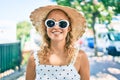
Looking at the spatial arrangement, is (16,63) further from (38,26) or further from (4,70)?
(38,26)

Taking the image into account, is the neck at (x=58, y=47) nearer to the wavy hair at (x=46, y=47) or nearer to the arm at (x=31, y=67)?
the wavy hair at (x=46, y=47)

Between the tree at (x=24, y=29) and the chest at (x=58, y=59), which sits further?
the tree at (x=24, y=29)

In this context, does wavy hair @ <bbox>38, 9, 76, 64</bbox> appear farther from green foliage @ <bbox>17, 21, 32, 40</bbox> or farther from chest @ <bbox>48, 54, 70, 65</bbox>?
green foliage @ <bbox>17, 21, 32, 40</bbox>

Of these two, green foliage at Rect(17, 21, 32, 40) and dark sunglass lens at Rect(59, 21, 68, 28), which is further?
green foliage at Rect(17, 21, 32, 40)

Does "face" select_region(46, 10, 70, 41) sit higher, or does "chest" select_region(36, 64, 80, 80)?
"face" select_region(46, 10, 70, 41)

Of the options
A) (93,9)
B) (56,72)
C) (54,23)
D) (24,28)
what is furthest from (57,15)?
(93,9)

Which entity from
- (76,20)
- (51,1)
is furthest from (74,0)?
(76,20)

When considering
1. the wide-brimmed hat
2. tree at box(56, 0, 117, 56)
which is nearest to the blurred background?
tree at box(56, 0, 117, 56)

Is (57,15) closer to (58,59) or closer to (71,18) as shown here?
(71,18)

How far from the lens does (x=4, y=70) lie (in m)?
5.41

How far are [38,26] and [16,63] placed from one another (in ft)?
13.0

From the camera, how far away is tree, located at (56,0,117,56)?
4.75 meters

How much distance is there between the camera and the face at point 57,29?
175cm

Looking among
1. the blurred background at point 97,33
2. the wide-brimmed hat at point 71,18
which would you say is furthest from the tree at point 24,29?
the wide-brimmed hat at point 71,18
